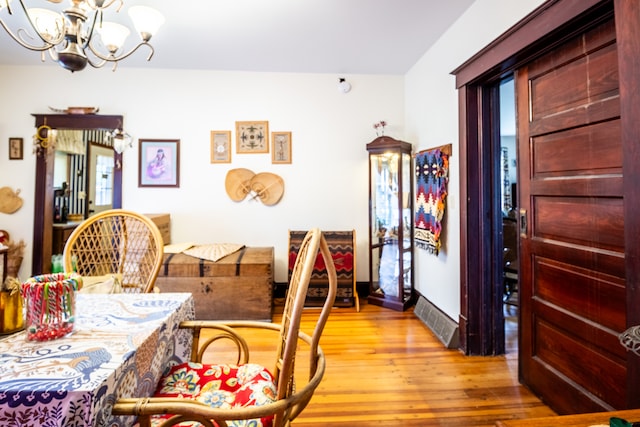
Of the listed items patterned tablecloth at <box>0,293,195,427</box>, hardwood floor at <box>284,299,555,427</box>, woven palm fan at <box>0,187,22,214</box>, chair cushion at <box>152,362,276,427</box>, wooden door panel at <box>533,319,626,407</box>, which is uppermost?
woven palm fan at <box>0,187,22,214</box>

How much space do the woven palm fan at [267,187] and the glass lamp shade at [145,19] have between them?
6.14 feet

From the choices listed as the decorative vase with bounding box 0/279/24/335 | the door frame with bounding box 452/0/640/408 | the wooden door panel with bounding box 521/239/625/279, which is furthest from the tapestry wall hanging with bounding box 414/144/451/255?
the decorative vase with bounding box 0/279/24/335

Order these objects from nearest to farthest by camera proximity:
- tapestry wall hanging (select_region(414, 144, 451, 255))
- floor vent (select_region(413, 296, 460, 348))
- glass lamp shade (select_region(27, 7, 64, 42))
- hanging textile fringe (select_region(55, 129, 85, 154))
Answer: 1. glass lamp shade (select_region(27, 7, 64, 42))
2. floor vent (select_region(413, 296, 460, 348))
3. tapestry wall hanging (select_region(414, 144, 451, 255))
4. hanging textile fringe (select_region(55, 129, 85, 154))

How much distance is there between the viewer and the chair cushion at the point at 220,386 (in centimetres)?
100

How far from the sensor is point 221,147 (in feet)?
11.7

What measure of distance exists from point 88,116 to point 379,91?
10.4 feet

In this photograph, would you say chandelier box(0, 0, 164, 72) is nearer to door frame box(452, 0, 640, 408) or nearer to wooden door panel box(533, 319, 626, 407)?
door frame box(452, 0, 640, 408)

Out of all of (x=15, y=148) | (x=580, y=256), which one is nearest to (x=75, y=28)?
(x=15, y=148)

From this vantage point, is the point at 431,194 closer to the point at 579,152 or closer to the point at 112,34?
the point at 579,152

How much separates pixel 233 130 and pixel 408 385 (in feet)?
9.74

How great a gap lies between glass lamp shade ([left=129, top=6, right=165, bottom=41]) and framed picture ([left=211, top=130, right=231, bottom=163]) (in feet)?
5.70

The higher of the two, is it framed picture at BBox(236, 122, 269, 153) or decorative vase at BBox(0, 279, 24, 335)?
framed picture at BBox(236, 122, 269, 153)

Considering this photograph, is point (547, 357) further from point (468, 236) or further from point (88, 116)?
point (88, 116)

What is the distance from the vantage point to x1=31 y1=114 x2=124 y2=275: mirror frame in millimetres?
3363
